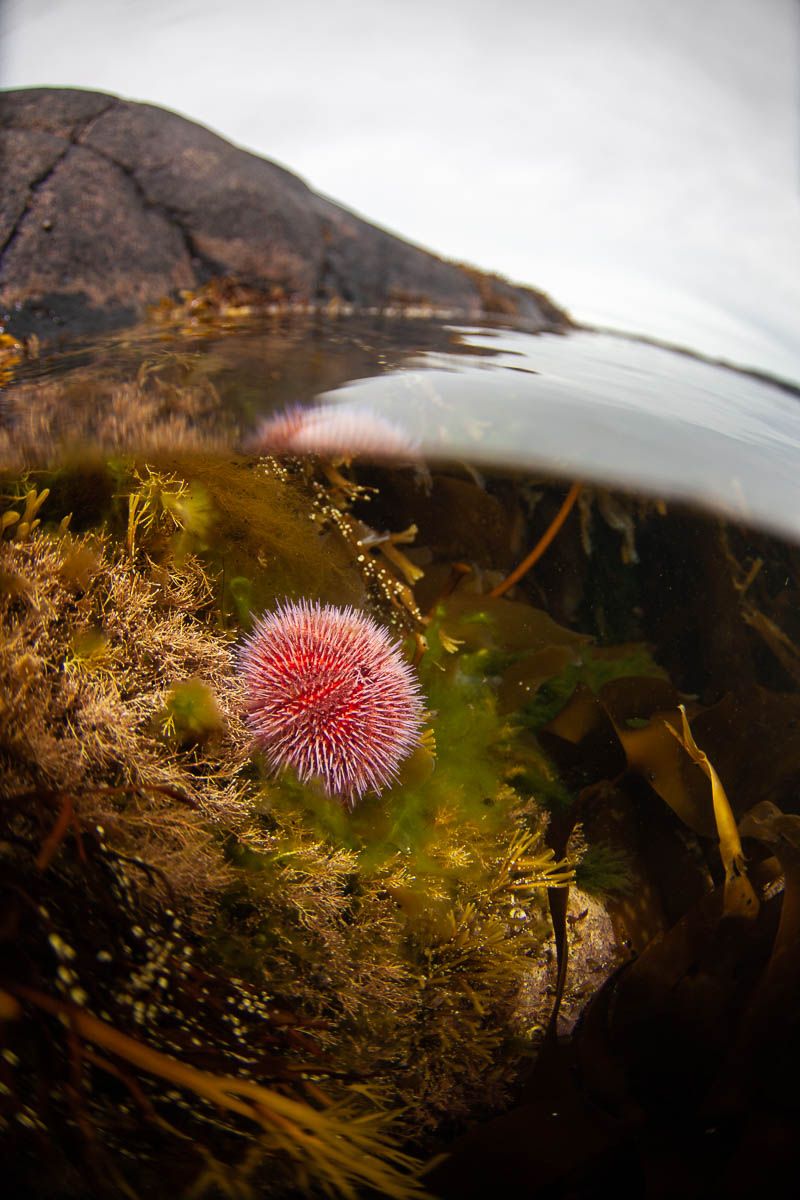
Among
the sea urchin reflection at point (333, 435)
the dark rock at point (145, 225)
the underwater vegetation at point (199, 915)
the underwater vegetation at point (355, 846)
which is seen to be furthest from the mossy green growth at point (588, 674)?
the dark rock at point (145, 225)

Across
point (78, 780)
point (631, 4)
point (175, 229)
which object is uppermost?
point (631, 4)

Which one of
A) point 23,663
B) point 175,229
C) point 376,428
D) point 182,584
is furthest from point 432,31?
point 23,663

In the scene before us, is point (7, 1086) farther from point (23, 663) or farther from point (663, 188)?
point (663, 188)

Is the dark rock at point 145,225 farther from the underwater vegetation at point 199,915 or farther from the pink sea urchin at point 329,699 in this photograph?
the pink sea urchin at point 329,699

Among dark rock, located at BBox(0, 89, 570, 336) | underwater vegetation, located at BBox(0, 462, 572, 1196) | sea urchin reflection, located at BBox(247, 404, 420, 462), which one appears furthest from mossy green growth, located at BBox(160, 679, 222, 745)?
dark rock, located at BBox(0, 89, 570, 336)

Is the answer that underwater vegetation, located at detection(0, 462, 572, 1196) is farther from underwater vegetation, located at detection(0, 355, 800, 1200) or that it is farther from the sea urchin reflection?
the sea urchin reflection

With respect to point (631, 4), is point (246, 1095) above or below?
below

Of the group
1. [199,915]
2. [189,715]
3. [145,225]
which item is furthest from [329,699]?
[145,225]
